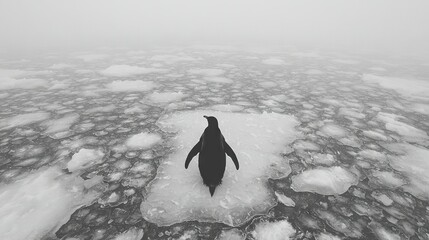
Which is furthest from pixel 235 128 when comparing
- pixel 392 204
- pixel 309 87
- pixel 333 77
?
pixel 333 77

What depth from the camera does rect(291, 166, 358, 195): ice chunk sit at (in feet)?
6.34

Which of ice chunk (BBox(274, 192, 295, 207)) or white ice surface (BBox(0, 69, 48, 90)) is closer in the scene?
ice chunk (BBox(274, 192, 295, 207))

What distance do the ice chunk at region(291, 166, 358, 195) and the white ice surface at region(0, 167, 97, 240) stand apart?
1539mm

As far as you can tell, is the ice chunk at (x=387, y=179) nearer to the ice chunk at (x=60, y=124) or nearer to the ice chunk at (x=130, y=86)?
the ice chunk at (x=60, y=124)

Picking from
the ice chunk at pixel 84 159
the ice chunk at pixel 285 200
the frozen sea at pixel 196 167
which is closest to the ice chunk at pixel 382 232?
the frozen sea at pixel 196 167

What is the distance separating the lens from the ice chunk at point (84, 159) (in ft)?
7.07

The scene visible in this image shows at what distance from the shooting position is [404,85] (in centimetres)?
531

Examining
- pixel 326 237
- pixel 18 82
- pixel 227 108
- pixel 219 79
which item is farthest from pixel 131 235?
pixel 18 82

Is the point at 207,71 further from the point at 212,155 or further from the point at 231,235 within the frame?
the point at 231,235

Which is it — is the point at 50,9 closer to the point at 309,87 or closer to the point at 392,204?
the point at 309,87

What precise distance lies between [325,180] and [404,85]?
463 cm

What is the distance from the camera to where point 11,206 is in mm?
1723

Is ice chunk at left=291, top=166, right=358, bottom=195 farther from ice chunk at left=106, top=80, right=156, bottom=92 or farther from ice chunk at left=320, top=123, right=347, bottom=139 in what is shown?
ice chunk at left=106, top=80, right=156, bottom=92

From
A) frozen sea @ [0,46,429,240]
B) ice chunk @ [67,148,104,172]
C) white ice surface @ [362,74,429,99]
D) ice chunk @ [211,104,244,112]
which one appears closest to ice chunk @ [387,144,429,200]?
frozen sea @ [0,46,429,240]
